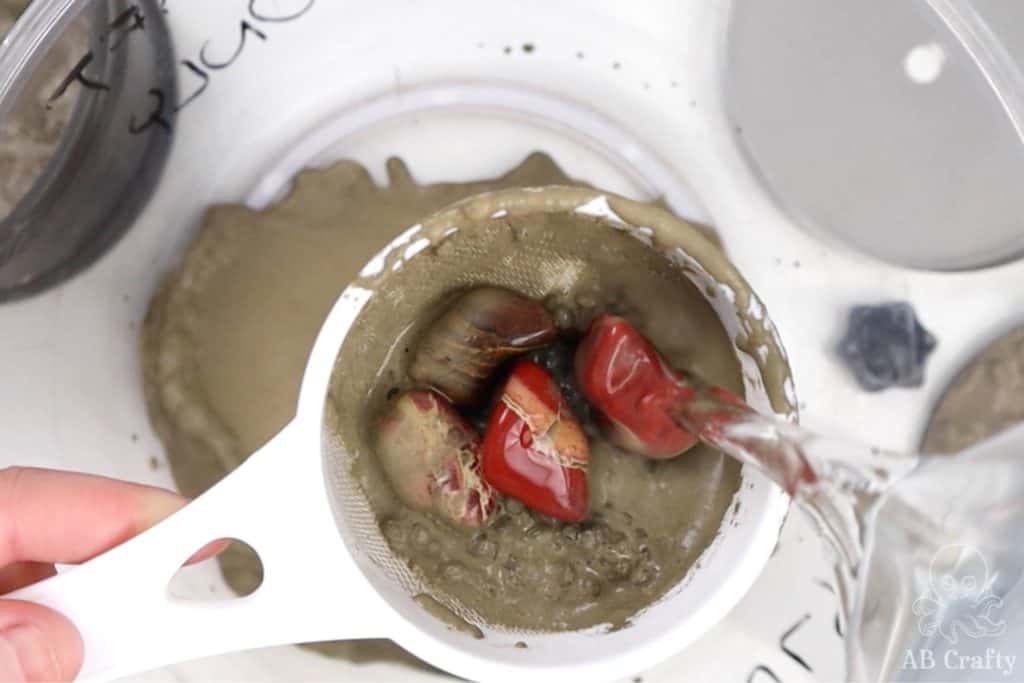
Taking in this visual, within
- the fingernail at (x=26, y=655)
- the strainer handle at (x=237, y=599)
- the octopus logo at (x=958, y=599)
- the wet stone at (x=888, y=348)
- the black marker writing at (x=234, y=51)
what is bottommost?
the fingernail at (x=26, y=655)

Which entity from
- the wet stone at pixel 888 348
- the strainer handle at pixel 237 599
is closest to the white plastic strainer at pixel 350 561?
the strainer handle at pixel 237 599

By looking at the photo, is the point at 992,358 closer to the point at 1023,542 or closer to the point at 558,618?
the point at 1023,542

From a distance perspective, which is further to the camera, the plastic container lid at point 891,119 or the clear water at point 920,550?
the plastic container lid at point 891,119

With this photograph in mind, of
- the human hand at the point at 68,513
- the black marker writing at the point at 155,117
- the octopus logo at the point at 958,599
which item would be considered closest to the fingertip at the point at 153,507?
the human hand at the point at 68,513

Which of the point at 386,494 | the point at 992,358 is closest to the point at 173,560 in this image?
the point at 386,494

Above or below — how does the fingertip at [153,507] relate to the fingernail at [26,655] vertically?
above

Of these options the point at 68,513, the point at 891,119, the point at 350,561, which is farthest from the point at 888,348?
the point at 68,513

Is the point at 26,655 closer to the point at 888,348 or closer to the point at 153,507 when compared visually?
the point at 153,507

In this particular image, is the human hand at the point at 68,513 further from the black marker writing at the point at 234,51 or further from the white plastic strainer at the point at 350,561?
the black marker writing at the point at 234,51
